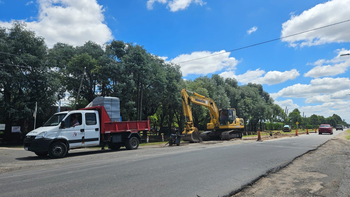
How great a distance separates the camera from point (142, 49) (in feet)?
89.3

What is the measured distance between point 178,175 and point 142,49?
73.0ft

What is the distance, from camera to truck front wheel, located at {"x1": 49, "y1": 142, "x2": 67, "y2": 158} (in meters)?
11.3

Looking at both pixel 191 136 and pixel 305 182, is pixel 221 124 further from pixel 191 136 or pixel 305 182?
pixel 305 182

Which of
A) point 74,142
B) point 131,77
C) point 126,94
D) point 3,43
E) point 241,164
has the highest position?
point 3,43

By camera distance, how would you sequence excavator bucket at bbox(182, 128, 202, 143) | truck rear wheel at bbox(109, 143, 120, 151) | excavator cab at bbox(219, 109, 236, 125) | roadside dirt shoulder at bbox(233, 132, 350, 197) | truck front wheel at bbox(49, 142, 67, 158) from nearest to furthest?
roadside dirt shoulder at bbox(233, 132, 350, 197) < truck front wheel at bbox(49, 142, 67, 158) < truck rear wheel at bbox(109, 143, 120, 151) < excavator bucket at bbox(182, 128, 202, 143) < excavator cab at bbox(219, 109, 236, 125)

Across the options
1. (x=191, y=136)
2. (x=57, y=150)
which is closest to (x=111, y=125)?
(x=57, y=150)

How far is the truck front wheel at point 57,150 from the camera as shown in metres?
11.3

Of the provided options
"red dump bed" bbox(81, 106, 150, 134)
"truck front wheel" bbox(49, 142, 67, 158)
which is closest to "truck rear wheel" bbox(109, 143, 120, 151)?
"red dump bed" bbox(81, 106, 150, 134)

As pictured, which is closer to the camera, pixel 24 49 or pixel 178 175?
pixel 178 175

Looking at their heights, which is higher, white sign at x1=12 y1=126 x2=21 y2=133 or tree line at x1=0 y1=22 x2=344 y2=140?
tree line at x1=0 y1=22 x2=344 y2=140

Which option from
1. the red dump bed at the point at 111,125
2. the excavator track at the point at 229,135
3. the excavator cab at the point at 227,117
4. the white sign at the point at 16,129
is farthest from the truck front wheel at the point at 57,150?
the white sign at the point at 16,129

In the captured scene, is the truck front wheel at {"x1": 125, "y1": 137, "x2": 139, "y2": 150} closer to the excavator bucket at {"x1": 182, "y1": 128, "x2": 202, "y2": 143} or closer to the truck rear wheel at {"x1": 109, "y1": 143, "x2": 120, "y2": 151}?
the truck rear wheel at {"x1": 109, "y1": 143, "x2": 120, "y2": 151}

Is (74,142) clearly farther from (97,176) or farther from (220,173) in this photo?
(220,173)

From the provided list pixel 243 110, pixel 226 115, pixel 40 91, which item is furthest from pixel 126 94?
pixel 243 110
